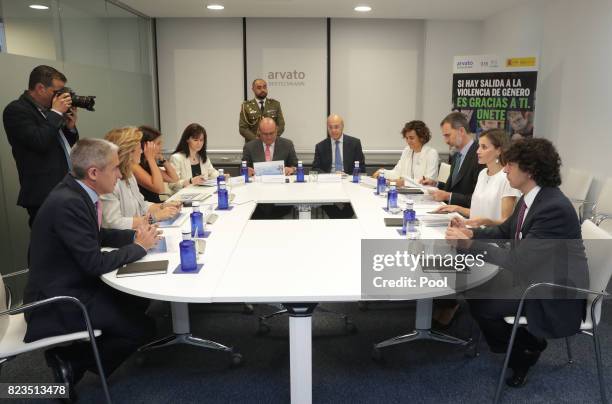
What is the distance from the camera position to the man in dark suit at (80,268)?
83.5 inches

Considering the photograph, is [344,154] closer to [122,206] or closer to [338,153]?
[338,153]

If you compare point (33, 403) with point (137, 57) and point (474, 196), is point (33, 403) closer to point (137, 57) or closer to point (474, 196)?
point (474, 196)

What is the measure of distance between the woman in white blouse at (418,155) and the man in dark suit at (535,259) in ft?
7.23

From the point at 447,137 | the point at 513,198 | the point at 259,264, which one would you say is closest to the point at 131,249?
the point at 259,264

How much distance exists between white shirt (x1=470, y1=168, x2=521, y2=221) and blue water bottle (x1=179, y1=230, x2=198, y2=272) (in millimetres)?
1881

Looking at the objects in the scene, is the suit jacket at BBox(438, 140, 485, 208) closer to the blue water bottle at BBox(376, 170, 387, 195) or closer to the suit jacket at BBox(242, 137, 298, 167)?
the blue water bottle at BBox(376, 170, 387, 195)

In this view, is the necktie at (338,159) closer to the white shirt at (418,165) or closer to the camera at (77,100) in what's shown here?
the white shirt at (418,165)

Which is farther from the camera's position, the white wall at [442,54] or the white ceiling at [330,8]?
the white wall at [442,54]

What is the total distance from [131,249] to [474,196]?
2169 mm

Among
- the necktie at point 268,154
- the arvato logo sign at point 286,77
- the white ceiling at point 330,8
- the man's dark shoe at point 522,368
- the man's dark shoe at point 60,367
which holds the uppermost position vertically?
the white ceiling at point 330,8

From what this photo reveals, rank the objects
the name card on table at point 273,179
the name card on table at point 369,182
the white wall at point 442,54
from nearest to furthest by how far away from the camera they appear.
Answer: the name card on table at point 369,182 < the name card on table at point 273,179 < the white wall at point 442,54

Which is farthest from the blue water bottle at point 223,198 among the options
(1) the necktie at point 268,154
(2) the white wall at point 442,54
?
(2) the white wall at point 442,54

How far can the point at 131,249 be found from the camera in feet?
7.60

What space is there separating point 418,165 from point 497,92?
1828 millimetres
